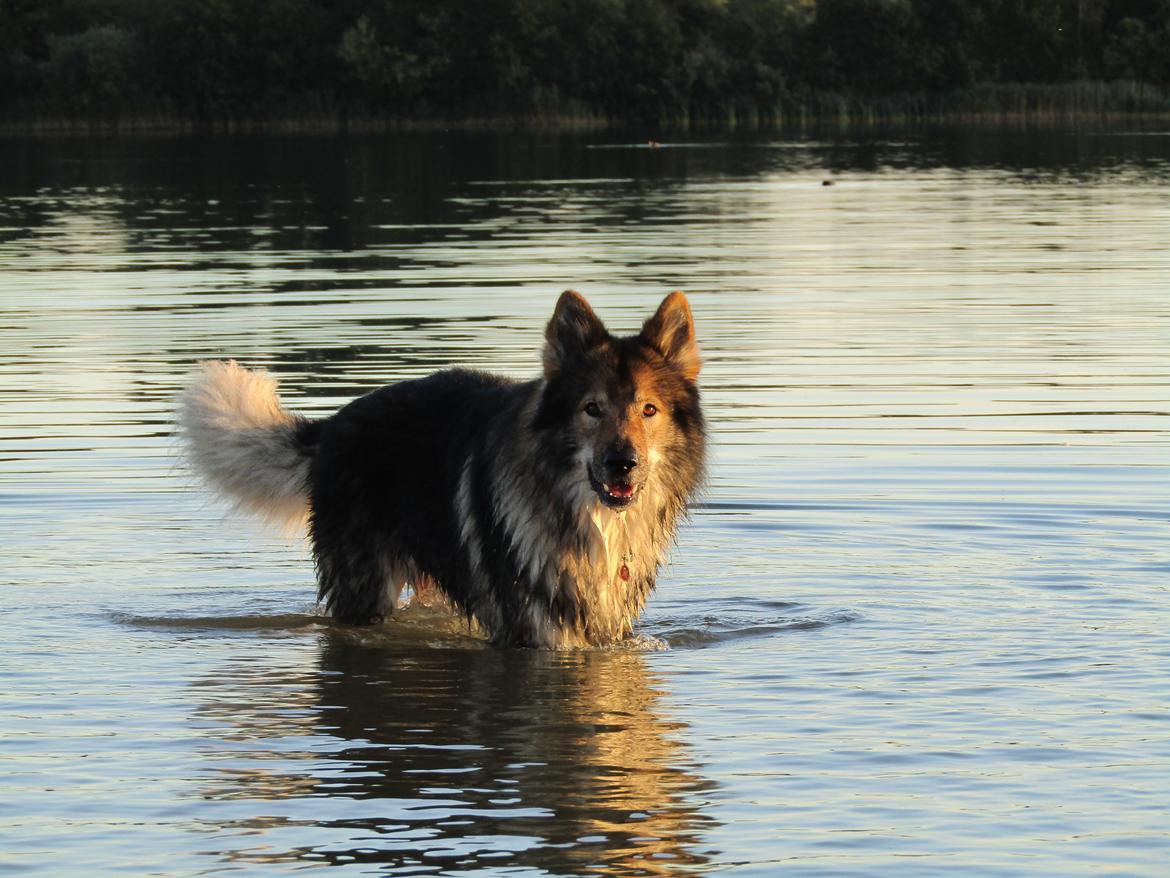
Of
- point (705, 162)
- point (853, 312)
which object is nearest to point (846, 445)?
point (853, 312)

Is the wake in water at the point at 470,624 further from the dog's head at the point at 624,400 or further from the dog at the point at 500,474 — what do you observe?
the dog's head at the point at 624,400

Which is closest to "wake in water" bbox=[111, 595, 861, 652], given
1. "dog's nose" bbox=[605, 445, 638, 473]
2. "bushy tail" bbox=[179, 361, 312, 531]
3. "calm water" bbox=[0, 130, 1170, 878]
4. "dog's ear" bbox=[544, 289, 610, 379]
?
"calm water" bbox=[0, 130, 1170, 878]

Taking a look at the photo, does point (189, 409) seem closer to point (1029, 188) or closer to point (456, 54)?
point (1029, 188)

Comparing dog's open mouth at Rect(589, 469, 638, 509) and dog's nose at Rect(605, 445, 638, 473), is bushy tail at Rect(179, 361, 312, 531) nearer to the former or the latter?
dog's open mouth at Rect(589, 469, 638, 509)

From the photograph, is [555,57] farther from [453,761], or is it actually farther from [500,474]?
[453,761]

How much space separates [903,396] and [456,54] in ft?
309

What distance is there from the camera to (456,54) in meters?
110

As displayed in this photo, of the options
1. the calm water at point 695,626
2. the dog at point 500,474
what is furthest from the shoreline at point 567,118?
the dog at point 500,474

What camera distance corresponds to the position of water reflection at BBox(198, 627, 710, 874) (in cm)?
751

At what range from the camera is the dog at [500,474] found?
9445 mm

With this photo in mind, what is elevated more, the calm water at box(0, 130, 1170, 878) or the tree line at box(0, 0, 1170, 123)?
the tree line at box(0, 0, 1170, 123)

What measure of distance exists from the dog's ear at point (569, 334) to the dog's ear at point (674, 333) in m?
0.24

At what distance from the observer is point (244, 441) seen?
11.1 m

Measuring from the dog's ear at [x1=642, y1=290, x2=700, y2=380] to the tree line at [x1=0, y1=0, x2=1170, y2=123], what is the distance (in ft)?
305
